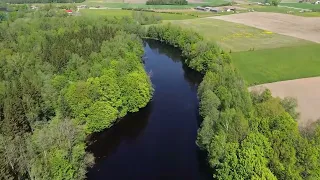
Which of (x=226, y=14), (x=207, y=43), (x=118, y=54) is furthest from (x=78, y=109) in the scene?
(x=226, y=14)

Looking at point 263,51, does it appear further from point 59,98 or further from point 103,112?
point 59,98

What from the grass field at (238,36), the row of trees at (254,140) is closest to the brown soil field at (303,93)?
the row of trees at (254,140)

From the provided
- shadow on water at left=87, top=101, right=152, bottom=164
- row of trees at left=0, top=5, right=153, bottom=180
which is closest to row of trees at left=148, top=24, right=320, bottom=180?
shadow on water at left=87, top=101, right=152, bottom=164

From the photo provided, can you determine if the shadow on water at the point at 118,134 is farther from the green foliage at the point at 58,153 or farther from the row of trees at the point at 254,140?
the row of trees at the point at 254,140

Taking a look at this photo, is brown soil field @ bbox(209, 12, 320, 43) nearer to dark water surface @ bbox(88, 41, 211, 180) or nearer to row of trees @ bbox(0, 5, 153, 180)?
row of trees @ bbox(0, 5, 153, 180)

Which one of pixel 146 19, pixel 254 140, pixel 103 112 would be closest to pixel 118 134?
pixel 103 112

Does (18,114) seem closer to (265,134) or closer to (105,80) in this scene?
(105,80)
